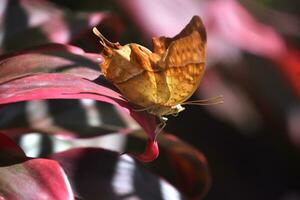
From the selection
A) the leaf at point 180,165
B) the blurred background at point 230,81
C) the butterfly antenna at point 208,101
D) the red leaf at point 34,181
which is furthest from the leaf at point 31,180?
the butterfly antenna at point 208,101

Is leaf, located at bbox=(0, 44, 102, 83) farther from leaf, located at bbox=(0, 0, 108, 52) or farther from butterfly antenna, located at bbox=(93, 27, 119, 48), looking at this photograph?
leaf, located at bbox=(0, 0, 108, 52)

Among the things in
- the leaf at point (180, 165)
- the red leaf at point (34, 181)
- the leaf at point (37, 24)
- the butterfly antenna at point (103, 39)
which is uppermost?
the butterfly antenna at point (103, 39)

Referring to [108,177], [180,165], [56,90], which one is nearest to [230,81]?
[180,165]

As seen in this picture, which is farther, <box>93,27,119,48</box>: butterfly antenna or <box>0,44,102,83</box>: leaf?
<box>93,27,119,48</box>: butterfly antenna

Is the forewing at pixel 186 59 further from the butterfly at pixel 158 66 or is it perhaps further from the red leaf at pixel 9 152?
the red leaf at pixel 9 152

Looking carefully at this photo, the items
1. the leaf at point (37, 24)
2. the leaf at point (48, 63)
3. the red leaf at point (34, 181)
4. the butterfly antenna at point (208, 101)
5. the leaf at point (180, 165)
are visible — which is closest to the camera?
the red leaf at point (34, 181)

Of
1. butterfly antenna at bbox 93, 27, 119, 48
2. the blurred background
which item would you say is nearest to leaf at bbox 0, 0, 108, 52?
the blurred background

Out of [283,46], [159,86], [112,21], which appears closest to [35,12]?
[112,21]

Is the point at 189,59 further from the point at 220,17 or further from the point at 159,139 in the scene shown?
the point at 220,17
